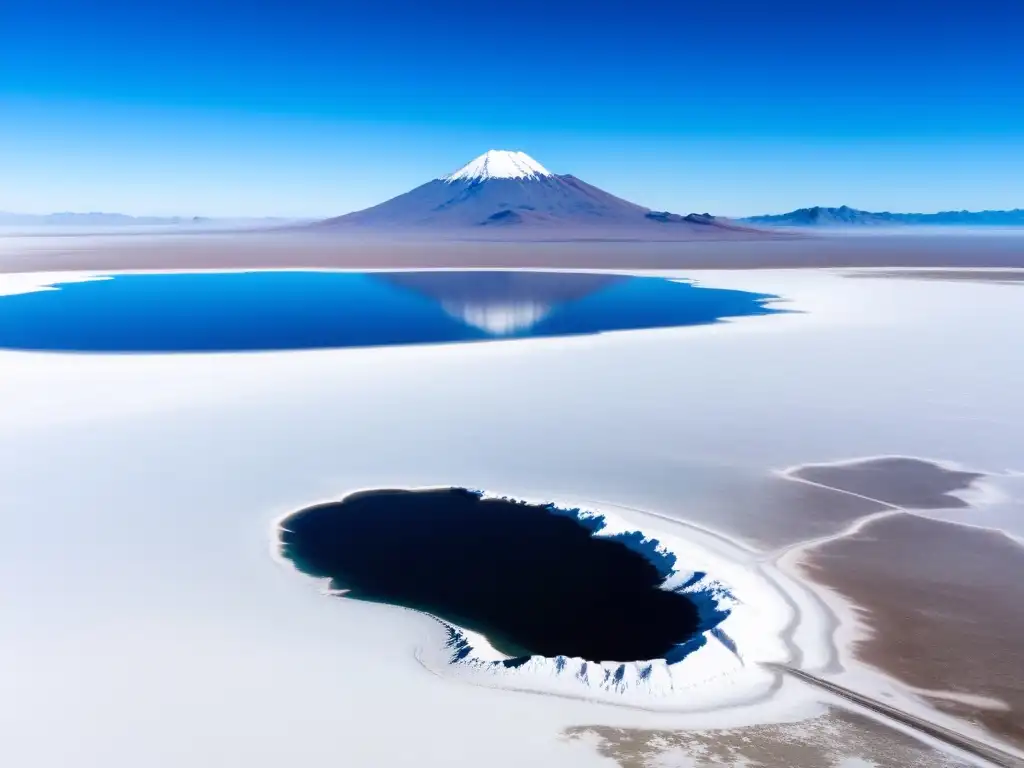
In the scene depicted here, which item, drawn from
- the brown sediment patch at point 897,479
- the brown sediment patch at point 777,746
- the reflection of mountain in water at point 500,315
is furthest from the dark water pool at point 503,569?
the reflection of mountain in water at point 500,315

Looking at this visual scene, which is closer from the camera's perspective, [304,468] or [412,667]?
[412,667]

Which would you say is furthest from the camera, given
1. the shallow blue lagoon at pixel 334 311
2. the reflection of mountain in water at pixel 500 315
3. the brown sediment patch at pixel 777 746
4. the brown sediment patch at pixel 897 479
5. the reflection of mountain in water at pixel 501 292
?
the reflection of mountain in water at pixel 501 292

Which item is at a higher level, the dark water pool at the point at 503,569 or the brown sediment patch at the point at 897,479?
the brown sediment patch at the point at 897,479

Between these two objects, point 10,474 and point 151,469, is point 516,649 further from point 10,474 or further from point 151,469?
point 10,474

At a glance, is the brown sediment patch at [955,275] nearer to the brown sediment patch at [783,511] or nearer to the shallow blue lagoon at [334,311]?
the shallow blue lagoon at [334,311]

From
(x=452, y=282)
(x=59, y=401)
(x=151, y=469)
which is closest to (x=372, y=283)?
(x=452, y=282)

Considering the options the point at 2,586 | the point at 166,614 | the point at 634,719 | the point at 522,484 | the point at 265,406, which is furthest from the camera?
the point at 265,406

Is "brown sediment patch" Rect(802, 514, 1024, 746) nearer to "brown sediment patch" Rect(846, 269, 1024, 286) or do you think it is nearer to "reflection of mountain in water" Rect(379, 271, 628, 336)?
"reflection of mountain in water" Rect(379, 271, 628, 336)

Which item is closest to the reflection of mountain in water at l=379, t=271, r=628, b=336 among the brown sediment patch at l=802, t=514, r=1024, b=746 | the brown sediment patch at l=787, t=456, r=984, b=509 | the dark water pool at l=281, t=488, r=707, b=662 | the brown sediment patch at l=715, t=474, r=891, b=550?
the brown sediment patch at l=787, t=456, r=984, b=509
